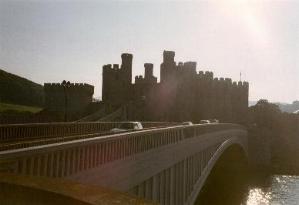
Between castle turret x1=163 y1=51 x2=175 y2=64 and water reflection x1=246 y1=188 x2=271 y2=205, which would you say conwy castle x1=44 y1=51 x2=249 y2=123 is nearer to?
castle turret x1=163 y1=51 x2=175 y2=64

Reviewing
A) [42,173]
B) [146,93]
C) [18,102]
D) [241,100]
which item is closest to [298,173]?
[241,100]

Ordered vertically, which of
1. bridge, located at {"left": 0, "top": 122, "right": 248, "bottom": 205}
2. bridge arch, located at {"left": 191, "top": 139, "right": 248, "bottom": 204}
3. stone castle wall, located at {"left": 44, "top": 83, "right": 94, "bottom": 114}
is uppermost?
stone castle wall, located at {"left": 44, "top": 83, "right": 94, "bottom": 114}

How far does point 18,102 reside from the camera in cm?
11194

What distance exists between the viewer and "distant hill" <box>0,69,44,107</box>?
10744 cm

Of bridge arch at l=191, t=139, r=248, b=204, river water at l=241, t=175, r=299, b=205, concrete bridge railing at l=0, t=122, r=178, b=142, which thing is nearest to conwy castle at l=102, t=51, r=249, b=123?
bridge arch at l=191, t=139, r=248, b=204

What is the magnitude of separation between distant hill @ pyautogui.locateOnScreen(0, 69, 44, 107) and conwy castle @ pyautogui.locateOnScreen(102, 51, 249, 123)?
39244mm

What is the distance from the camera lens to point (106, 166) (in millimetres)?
9883

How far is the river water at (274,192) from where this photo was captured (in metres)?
39.1

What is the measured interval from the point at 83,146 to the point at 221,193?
3588 cm

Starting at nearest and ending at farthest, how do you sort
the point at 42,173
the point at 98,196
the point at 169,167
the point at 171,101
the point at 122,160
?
1. the point at 98,196
2. the point at 42,173
3. the point at 122,160
4. the point at 169,167
5. the point at 171,101

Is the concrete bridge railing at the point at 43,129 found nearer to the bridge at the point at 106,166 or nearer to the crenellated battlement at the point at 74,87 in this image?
the bridge at the point at 106,166

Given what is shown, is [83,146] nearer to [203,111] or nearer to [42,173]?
[42,173]

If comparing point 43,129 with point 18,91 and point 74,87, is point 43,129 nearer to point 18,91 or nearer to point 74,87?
point 74,87

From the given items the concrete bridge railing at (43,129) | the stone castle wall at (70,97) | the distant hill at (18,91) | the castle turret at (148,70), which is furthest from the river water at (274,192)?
the distant hill at (18,91)
